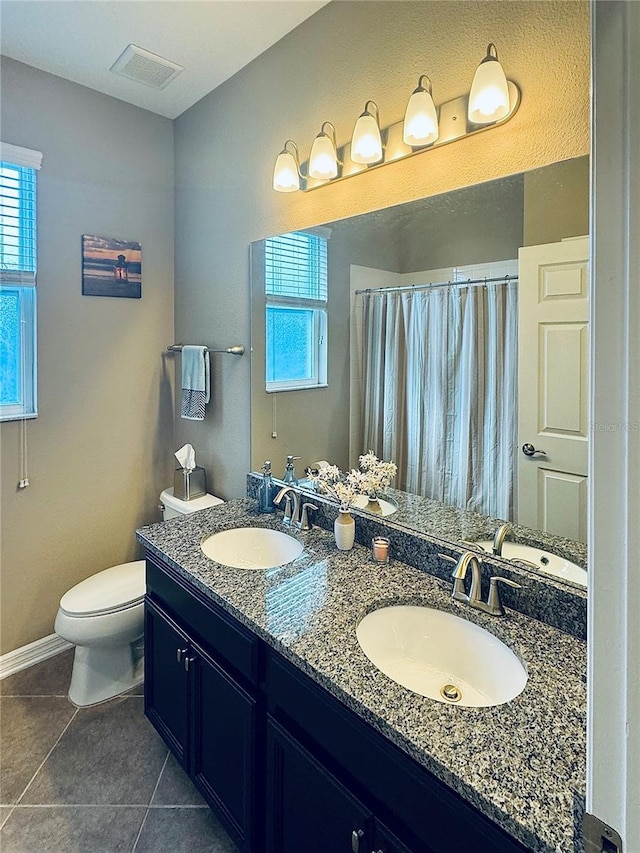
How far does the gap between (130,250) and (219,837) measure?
2524mm

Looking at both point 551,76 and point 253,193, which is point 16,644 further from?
point 551,76

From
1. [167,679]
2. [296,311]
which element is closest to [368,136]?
[296,311]

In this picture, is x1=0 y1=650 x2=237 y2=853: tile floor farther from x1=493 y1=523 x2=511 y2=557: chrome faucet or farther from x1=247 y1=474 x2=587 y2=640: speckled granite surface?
x1=493 y1=523 x2=511 y2=557: chrome faucet

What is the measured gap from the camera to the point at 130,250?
2.51 m

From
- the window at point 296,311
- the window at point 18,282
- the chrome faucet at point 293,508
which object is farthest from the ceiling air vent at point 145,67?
the chrome faucet at point 293,508

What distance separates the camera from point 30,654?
2.32 m

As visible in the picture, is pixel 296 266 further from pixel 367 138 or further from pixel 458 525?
pixel 458 525

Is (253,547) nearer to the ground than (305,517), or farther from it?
nearer to the ground

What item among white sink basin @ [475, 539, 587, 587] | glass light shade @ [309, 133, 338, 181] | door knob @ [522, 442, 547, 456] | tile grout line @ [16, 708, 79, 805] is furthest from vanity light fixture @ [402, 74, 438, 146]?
tile grout line @ [16, 708, 79, 805]

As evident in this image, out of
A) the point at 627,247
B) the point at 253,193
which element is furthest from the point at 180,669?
the point at 253,193

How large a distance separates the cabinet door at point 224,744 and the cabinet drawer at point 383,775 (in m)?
0.17

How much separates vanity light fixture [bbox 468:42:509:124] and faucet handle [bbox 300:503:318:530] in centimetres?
136

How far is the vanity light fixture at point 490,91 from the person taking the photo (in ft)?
4.10

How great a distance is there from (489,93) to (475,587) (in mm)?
1306
